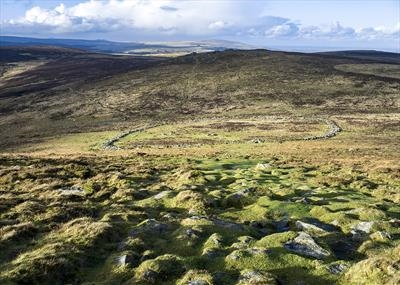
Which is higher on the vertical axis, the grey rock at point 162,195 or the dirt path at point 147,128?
the grey rock at point 162,195

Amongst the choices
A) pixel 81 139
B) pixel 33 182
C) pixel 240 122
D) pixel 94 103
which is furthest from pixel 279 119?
pixel 33 182

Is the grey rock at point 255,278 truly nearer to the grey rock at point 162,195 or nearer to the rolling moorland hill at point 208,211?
the rolling moorland hill at point 208,211

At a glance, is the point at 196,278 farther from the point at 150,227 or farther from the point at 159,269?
the point at 150,227

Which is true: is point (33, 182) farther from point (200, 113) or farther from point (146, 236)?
point (200, 113)

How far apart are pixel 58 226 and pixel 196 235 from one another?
7.23m

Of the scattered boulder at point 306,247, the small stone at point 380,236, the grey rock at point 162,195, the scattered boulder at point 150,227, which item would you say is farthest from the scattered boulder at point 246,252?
the grey rock at point 162,195

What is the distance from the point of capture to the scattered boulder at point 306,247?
18.8 metres

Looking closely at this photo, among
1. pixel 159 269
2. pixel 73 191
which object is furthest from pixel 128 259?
pixel 73 191

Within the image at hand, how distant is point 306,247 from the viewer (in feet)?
63.6

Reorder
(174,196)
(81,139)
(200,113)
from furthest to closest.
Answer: (200,113)
(81,139)
(174,196)

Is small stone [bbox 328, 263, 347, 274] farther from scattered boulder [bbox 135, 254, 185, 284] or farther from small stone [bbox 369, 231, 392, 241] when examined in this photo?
scattered boulder [bbox 135, 254, 185, 284]

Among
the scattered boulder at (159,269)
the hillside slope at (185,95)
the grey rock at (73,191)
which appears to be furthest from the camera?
the hillside slope at (185,95)

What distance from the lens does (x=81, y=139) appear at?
86688 millimetres

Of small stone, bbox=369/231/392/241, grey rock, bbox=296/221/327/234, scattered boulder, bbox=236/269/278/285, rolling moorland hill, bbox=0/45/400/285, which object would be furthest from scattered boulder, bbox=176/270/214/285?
small stone, bbox=369/231/392/241
